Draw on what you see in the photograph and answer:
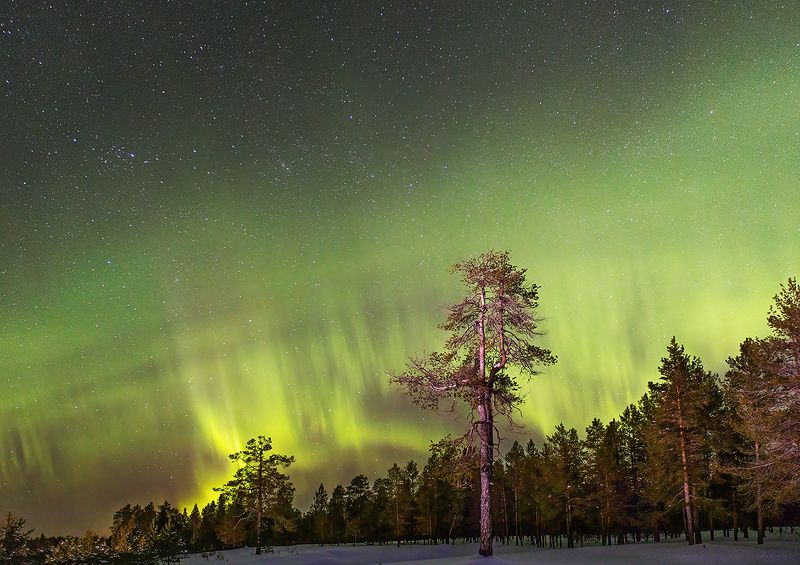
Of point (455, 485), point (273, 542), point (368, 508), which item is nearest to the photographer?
point (455, 485)

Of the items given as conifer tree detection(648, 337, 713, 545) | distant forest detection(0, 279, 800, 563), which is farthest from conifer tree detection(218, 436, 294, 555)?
conifer tree detection(648, 337, 713, 545)

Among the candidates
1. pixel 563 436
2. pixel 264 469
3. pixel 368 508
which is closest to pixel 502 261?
pixel 264 469

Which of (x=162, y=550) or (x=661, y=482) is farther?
(x=661, y=482)

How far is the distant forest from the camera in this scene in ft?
78.1

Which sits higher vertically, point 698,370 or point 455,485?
point 698,370

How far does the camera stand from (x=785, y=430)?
2392 cm

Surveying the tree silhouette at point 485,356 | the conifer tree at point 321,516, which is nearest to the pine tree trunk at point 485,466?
the tree silhouette at point 485,356

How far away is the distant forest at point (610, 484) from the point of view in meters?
23.8

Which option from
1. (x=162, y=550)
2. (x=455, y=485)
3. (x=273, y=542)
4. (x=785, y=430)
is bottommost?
(x=273, y=542)

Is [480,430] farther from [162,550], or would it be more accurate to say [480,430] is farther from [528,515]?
[528,515]

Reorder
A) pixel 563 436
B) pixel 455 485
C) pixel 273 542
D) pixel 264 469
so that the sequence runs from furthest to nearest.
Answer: pixel 273 542
pixel 563 436
pixel 264 469
pixel 455 485

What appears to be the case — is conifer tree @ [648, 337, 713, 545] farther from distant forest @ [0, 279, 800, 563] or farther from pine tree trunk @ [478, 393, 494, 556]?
pine tree trunk @ [478, 393, 494, 556]

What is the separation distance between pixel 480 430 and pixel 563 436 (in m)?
44.3

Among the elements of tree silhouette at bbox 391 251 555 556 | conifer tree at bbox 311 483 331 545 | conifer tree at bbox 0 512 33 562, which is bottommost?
conifer tree at bbox 311 483 331 545
